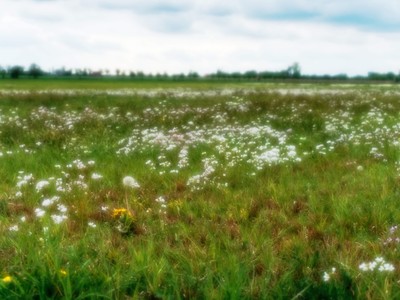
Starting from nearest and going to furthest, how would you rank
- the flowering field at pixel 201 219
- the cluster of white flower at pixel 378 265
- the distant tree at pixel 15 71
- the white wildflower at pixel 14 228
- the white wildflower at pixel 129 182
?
the cluster of white flower at pixel 378 265 → the flowering field at pixel 201 219 → the white wildflower at pixel 14 228 → the white wildflower at pixel 129 182 → the distant tree at pixel 15 71

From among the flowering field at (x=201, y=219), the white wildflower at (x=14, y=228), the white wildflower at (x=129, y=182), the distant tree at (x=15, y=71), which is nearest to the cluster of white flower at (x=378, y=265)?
the flowering field at (x=201, y=219)

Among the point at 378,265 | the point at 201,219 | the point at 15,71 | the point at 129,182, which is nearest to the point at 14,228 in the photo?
the point at 201,219

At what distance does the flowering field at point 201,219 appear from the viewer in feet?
14.0

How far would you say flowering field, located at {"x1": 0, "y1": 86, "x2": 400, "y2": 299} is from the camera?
14.0 feet

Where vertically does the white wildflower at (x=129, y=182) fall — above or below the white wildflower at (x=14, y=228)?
above

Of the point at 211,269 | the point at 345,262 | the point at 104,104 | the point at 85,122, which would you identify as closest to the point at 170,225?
the point at 211,269

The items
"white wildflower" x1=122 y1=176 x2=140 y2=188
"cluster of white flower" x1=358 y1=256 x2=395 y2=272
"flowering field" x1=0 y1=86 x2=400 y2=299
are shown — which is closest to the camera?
"cluster of white flower" x1=358 y1=256 x2=395 y2=272

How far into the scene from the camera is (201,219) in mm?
6176

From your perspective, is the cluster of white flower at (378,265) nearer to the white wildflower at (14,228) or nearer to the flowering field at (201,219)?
the flowering field at (201,219)

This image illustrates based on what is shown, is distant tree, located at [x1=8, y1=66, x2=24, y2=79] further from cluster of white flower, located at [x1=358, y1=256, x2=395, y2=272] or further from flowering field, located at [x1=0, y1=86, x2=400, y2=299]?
cluster of white flower, located at [x1=358, y1=256, x2=395, y2=272]

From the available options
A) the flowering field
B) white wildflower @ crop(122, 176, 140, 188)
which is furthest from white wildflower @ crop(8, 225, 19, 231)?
white wildflower @ crop(122, 176, 140, 188)

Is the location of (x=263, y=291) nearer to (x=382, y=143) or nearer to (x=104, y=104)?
(x=382, y=143)

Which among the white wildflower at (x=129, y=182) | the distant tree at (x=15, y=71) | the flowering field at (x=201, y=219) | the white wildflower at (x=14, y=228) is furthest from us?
the distant tree at (x=15, y=71)

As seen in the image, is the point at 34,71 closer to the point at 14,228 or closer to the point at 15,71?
the point at 15,71
